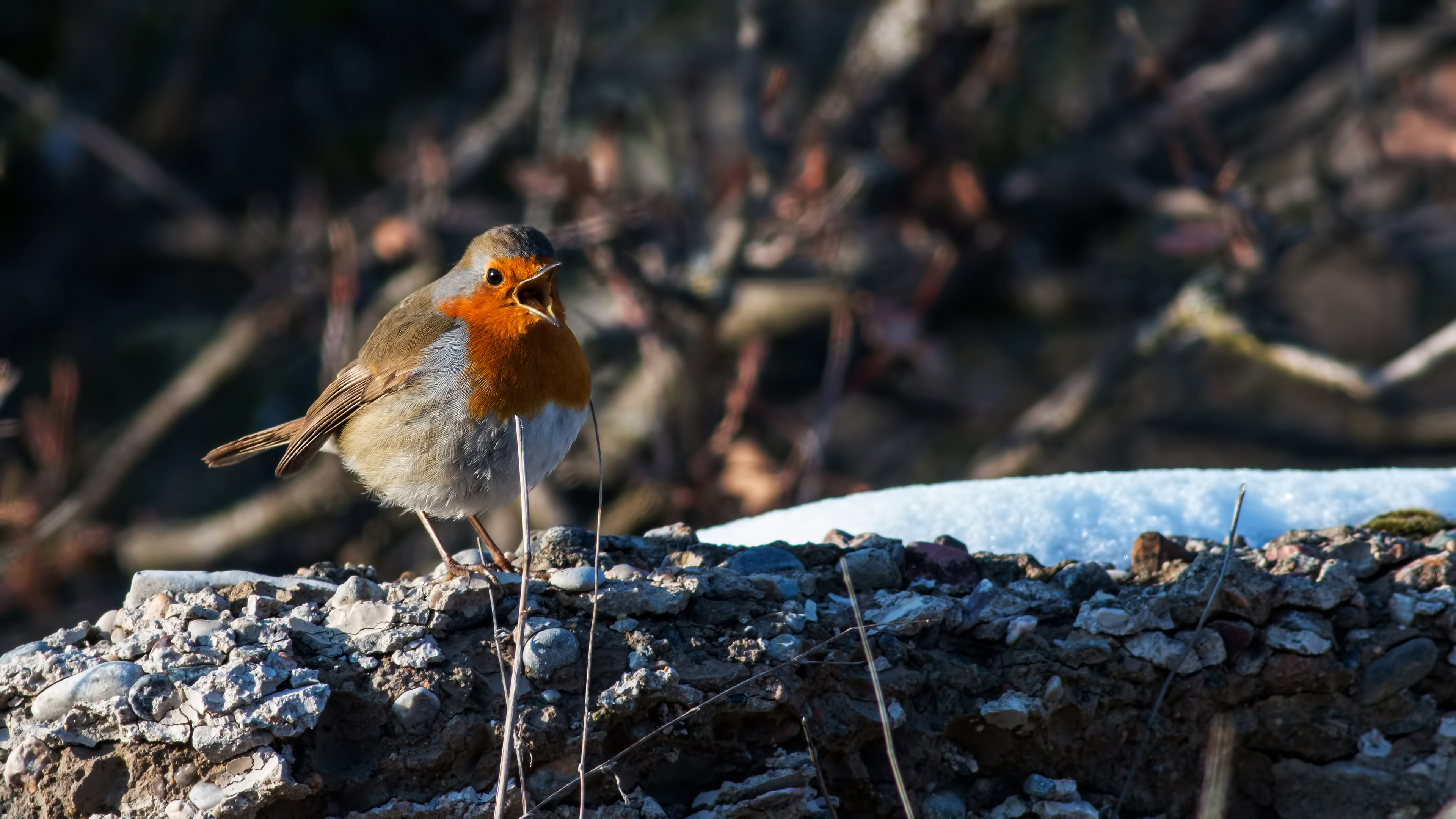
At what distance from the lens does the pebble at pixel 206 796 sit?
1.91 metres

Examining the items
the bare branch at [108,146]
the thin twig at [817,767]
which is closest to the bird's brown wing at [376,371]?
the thin twig at [817,767]

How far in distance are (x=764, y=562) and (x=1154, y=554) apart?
687 mm

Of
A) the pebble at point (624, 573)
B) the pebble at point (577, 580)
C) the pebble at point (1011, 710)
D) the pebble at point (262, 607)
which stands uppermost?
the pebble at point (624, 573)

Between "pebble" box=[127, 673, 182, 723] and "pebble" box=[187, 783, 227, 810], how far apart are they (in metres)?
0.11

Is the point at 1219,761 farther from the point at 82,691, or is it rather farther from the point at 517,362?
the point at 82,691

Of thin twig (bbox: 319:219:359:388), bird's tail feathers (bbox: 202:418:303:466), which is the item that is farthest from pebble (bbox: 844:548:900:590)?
thin twig (bbox: 319:219:359:388)

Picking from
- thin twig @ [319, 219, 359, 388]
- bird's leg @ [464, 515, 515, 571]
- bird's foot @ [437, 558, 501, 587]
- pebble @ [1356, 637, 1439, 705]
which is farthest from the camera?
thin twig @ [319, 219, 359, 388]

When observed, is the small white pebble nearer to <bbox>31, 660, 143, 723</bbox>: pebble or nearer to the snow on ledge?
the snow on ledge

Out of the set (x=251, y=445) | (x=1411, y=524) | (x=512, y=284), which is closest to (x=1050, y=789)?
(x=1411, y=524)

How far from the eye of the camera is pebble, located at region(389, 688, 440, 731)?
204cm

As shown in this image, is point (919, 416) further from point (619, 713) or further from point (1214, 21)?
point (619, 713)

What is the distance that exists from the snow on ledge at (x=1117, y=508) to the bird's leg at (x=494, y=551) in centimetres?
43

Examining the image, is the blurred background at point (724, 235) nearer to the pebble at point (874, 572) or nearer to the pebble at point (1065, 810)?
the pebble at point (874, 572)

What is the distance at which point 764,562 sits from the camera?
2479 millimetres
